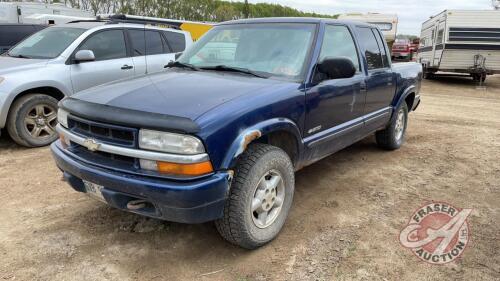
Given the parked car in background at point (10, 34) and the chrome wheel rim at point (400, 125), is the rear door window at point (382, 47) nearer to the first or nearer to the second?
the chrome wheel rim at point (400, 125)

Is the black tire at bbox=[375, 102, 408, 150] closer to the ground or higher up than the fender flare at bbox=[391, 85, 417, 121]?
closer to the ground

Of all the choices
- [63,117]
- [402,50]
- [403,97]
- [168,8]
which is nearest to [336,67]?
[63,117]

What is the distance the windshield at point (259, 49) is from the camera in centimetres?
360

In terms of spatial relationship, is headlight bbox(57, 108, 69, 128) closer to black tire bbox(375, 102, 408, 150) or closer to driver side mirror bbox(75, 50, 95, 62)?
driver side mirror bbox(75, 50, 95, 62)

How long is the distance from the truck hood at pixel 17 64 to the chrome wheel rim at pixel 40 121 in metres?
0.54

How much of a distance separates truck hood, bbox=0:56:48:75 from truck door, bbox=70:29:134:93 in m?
0.44

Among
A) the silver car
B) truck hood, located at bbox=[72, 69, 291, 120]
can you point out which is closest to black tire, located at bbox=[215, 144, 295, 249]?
truck hood, located at bbox=[72, 69, 291, 120]

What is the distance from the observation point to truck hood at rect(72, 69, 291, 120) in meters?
2.70

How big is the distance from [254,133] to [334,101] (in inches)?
51.7

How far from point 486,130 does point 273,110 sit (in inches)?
239

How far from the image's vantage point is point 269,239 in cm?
314

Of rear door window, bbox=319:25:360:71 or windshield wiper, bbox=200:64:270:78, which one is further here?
rear door window, bbox=319:25:360:71

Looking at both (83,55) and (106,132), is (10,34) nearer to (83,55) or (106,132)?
(83,55)

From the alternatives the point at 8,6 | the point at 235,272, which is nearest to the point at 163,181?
the point at 235,272
